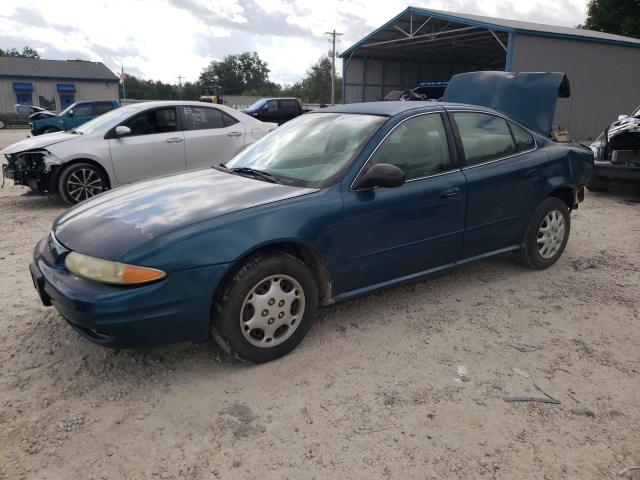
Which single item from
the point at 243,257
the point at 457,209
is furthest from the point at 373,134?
the point at 243,257

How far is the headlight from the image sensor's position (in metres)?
2.61

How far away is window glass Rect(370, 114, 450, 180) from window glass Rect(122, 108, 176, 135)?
15.9ft

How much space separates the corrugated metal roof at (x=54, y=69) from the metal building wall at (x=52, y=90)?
470 millimetres

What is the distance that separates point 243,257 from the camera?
113 inches

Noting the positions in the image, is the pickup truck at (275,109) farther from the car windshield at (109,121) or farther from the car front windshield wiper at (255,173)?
the car front windshield wiper at (255,173)

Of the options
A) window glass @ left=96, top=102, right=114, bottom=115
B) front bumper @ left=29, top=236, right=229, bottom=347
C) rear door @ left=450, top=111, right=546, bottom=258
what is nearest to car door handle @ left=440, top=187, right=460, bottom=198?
rear door @ left=450, top=111, right=546, bottom=258

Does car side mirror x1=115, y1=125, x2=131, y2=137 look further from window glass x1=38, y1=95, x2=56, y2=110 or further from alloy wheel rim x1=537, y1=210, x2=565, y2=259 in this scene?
window glass x1=38, y1=95, x2=56, y2=110

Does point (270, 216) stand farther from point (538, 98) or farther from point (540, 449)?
point (538, 98)

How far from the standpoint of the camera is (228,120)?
7992 mm

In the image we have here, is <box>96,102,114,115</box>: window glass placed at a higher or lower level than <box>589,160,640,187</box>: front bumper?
higher

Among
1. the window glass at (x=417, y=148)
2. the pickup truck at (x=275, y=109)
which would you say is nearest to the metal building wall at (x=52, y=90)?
the pickup truck at (x=275, y=109)

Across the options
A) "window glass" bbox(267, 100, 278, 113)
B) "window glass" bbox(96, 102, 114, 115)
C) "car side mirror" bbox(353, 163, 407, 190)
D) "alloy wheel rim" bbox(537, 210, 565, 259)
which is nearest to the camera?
"car side mirror" bbox(353, 163, 407, 190)

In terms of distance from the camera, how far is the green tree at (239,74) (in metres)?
94.1

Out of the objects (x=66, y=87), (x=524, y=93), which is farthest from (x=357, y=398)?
(x=66, y=87)
